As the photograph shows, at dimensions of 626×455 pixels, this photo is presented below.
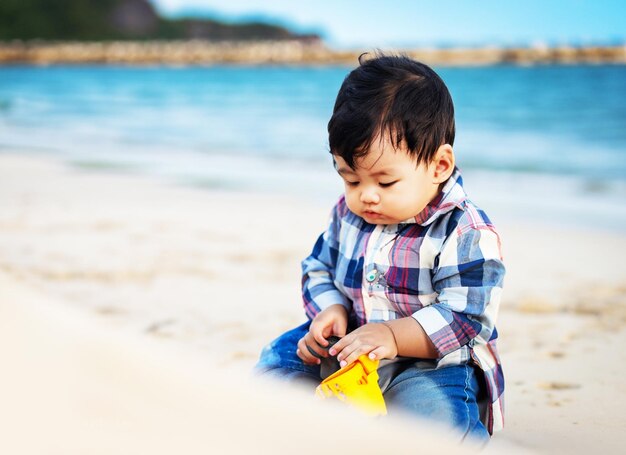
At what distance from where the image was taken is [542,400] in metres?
2.11

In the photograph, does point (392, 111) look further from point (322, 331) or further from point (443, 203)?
point (322, 331)

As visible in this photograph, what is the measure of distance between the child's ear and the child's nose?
0.47 feet

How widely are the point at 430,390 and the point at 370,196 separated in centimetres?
43

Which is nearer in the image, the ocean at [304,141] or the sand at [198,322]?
the sand at [198,322]

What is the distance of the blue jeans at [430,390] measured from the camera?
1542 millimetres

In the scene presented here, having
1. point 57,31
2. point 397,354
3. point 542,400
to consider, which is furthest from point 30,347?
point 57,31

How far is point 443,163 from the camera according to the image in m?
1.65

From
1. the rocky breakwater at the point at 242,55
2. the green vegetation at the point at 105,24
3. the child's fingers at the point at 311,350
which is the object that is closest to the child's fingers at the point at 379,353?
the child's fingers at the point at 311,350

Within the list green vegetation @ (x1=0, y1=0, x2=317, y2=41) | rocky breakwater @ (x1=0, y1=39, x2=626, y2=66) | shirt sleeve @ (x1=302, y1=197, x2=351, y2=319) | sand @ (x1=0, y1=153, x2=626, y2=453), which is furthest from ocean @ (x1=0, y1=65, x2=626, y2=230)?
green vegetation @ (x1=0, y1=0, x2=317, y2=41)

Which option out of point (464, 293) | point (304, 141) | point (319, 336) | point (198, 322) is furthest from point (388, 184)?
point (304, 141)

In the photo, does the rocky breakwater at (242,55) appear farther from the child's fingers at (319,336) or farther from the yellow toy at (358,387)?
the yellow toy at (358,387)

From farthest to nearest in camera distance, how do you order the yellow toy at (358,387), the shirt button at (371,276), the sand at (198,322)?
the shirt button at (371,276)
the yellow toy at (358,387)
the sand at (198,322)

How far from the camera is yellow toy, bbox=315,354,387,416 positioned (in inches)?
58.4

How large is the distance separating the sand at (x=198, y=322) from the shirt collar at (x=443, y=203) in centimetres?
46
